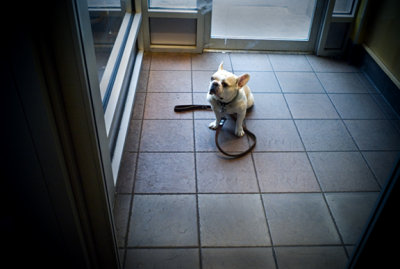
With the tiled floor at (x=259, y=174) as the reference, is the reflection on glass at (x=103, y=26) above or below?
above

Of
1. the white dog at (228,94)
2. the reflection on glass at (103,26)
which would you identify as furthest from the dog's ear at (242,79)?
the reflection on glass at (103,26)

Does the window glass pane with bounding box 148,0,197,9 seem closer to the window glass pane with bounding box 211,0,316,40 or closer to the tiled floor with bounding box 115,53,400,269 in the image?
the window glass pane with bounding box 211,0,316,40

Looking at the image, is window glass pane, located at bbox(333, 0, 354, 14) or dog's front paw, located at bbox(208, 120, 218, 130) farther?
window glass pane, located at bbox(333, 0, 354, 14)

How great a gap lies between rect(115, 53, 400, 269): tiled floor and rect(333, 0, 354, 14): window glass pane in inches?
24.6

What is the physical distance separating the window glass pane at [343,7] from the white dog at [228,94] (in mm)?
1567

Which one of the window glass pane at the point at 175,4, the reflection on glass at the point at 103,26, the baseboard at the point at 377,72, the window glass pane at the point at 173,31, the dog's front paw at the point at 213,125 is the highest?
the reflection on glass at the point at 103,26

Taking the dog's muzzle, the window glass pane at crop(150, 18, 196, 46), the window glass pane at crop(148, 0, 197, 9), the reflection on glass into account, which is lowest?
the window glass pane at crop(150, 18, 196, 46)

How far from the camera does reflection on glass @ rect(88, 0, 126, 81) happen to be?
6.98 feet

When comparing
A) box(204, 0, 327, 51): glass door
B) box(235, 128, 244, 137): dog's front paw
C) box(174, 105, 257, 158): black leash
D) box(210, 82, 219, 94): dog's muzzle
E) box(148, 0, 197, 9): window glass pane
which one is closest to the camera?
box(210, 82, 219, 94): dog's muzzle

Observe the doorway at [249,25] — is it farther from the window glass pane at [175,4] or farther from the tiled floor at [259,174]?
the tiled floor at [259,174]

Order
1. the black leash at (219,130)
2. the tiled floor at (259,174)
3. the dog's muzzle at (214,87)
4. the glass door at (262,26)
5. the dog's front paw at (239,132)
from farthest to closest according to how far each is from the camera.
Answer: the glass door at (262,26) → the dog's front paw at (239,132) → the black leash at (219,130) → the dog's muzzle at (214,87) → the tiled floor at (259,174)

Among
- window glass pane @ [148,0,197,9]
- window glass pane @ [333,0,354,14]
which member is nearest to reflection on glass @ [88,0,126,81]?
window glass pane @ [148,0,197,9]

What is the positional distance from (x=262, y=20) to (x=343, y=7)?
77 centimetres

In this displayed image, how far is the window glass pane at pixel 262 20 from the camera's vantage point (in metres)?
3.58
